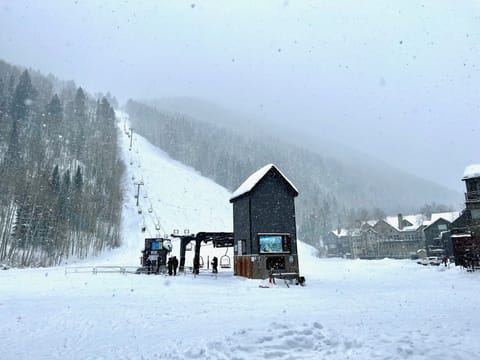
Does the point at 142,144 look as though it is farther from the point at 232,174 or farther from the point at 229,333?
the point at 229,333

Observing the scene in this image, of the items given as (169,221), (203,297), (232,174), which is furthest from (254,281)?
(232,174)

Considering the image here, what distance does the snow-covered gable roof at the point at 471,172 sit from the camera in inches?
1747

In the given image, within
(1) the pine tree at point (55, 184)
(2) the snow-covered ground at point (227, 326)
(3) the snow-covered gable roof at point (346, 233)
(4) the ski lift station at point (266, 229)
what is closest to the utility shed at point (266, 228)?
(4) the ski lift station at point (266, 229)

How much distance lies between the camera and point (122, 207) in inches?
2908

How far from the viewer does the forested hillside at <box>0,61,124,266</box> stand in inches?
2019

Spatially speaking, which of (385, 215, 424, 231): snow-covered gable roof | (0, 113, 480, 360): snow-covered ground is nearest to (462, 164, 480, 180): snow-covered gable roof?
(0, 113, 480, 360): snow-covered ground

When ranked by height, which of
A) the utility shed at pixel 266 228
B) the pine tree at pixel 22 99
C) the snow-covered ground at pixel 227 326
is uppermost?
the pine tree at pixel 22 99

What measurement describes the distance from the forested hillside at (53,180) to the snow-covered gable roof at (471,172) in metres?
55.5

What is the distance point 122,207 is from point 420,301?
66.5m

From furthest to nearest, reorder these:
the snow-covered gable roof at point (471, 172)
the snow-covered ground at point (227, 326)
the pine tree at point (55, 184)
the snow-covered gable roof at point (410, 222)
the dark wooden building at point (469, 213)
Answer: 1. the snow-covered gable roof at point (410, 222)
2. the pine tree at point (55, 184)
3. the snow-covered gable roof at point (471, 172)
4. the dark wooden building at point (469, 213)
5. the snow-covered ground at point (227, 326)

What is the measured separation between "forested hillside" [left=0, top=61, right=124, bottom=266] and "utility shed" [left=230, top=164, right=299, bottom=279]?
3520 cm

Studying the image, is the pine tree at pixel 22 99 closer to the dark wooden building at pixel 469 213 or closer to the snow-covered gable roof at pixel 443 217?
the dark wooden building at pixel 469 213

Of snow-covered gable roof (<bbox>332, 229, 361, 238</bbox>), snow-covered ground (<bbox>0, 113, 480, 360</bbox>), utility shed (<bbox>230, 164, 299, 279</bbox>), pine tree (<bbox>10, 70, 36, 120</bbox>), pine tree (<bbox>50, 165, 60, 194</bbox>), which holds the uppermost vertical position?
pine tree (<bbox>10, 70, 36, 120</bbox>)

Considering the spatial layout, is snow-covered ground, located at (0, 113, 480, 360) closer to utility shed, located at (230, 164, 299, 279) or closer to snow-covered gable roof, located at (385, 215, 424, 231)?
utility shed, located at (230, 164, 299, 279)
